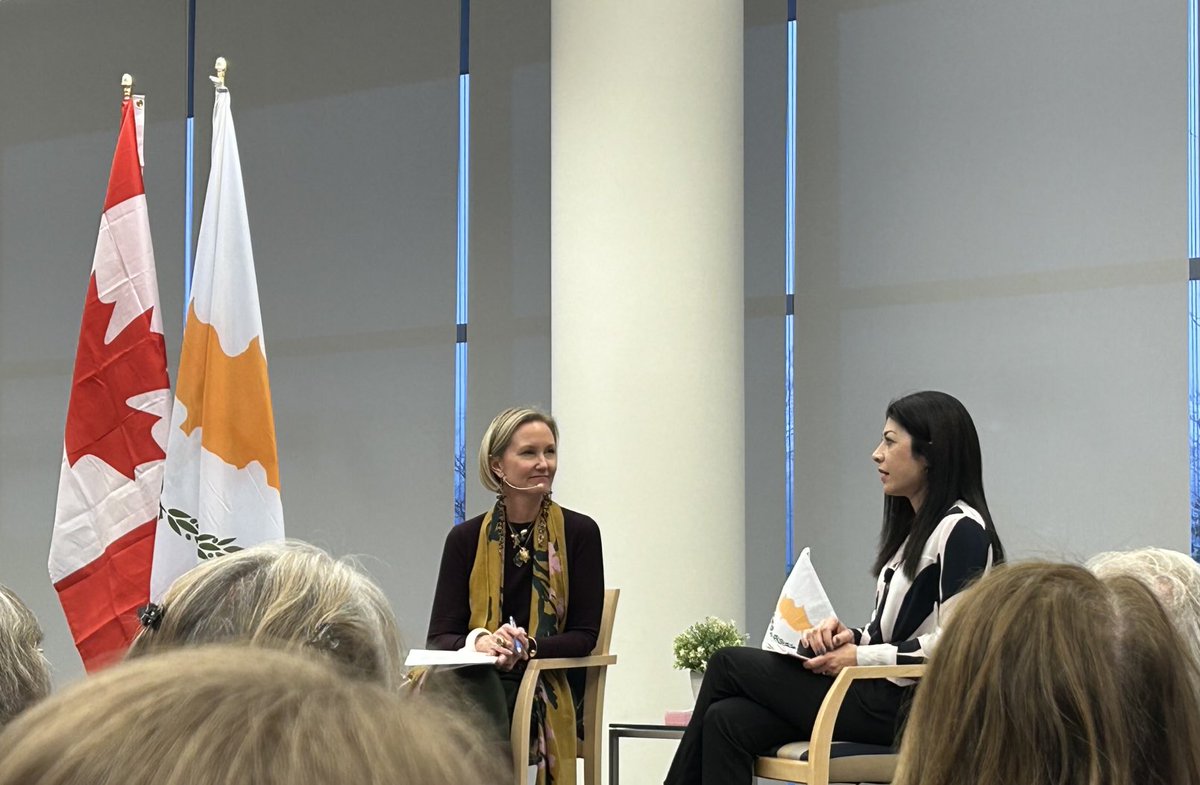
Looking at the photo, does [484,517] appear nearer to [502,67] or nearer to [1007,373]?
[1007,373]

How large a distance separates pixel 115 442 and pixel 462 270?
3166 millimetres

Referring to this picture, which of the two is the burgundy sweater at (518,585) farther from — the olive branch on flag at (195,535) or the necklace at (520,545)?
the olive branch on flag at (195,535)

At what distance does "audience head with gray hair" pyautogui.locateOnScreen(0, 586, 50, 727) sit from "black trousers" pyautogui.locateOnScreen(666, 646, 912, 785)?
2.22m

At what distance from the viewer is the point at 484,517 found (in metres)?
4.20

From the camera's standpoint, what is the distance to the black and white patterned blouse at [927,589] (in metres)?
Answer: 3.55

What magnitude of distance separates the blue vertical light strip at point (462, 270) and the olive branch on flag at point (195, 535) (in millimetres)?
3005

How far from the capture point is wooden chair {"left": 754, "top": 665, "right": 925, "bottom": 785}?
3.45 meters

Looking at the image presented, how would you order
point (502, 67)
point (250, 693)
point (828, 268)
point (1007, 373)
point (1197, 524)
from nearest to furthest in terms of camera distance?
point (250, 693) < point (1197, 524) < point (1007, 373) < point (828, 268) < point (502, 67)

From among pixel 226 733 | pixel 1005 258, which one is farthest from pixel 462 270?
pixel 226 733

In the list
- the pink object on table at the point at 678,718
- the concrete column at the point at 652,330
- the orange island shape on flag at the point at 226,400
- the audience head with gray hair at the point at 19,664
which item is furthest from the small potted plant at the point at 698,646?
the audience head with gray hair at the point at 19,664

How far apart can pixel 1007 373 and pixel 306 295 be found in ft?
11.8

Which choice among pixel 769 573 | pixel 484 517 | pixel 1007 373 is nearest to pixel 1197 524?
pixel 1007 373

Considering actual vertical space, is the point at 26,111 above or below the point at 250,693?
above

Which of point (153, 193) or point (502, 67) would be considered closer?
point (502, 67)
